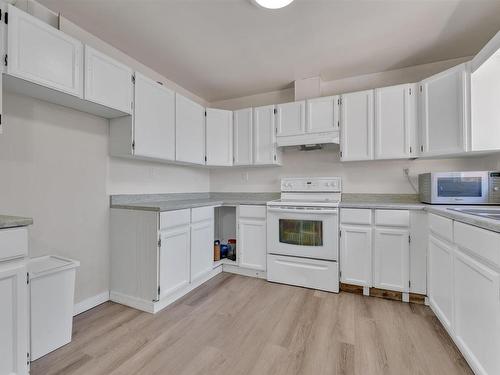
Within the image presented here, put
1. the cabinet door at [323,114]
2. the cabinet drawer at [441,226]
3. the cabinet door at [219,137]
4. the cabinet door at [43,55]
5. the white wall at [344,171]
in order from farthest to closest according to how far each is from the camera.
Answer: the cabinet door at [219,137], the cabinet door at [323,114], the white wall at [344,171], the cabinet drawer at [441,226], the cabinet door at [43,55]

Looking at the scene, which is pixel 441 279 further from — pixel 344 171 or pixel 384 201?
pixel 344 171

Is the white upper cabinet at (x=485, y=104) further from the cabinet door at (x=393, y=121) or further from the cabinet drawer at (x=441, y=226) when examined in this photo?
the cabinet drawer at (x=441, y=226)

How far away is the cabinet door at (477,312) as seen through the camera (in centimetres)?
113

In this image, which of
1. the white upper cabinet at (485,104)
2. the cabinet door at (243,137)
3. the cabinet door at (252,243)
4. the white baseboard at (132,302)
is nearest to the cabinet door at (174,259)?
the white baseboard at (132,302)

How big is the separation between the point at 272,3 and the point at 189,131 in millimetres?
1603

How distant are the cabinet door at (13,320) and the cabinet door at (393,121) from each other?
3.08m

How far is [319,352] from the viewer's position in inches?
62.4

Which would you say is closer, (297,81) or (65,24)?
(65,24)

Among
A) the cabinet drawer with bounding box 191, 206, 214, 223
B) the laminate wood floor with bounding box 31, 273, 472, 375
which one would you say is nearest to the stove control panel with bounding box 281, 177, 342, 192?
the cabinet drawer with bounding box 191, 206, 214, 223

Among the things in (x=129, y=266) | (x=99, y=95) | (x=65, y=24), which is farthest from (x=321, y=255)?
(x=65, y=24)

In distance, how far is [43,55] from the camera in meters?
1.56

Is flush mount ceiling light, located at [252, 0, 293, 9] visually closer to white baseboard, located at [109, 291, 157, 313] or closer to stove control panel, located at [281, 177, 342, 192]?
stove control panel, located at [281, 177, 342, 192]

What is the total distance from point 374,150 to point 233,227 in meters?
2.18

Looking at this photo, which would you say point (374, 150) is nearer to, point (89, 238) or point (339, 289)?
point (339, 289)
